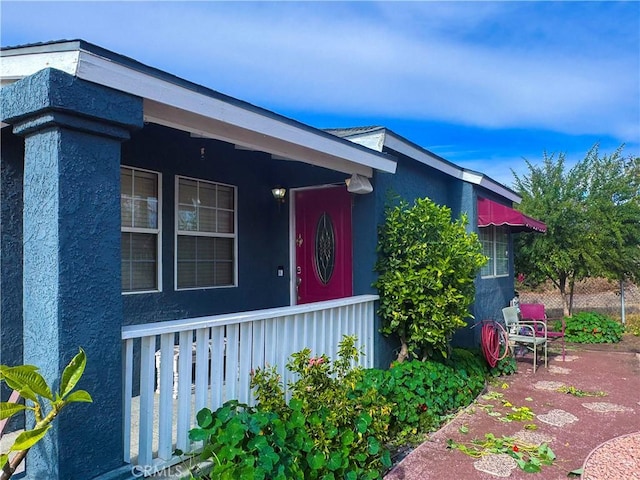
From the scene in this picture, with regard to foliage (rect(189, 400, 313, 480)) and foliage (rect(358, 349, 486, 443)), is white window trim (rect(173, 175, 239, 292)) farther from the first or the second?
foliage (rect(189, 400, 313, 480))

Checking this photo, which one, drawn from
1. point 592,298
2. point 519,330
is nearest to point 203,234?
point 519,330

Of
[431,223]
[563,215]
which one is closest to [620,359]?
[563,215]

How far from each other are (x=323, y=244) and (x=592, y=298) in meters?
11.8

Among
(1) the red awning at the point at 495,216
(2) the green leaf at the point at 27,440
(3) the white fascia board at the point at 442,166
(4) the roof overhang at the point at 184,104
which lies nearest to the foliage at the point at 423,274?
(3) the white fascia board at the point at 442,166

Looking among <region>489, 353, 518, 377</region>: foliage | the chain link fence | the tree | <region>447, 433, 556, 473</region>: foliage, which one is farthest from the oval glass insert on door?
the chain link fence

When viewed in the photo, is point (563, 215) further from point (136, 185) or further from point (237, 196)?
point (136, 185)

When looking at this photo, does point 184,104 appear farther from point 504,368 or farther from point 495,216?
point 495,216

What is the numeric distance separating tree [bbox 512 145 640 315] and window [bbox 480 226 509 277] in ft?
6.19

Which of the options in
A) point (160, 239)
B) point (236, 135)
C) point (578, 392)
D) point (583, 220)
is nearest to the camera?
point (236, 135)

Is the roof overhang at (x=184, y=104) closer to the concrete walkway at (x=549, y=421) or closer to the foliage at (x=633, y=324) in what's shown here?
the concrete walkway at (x=549, y=421)

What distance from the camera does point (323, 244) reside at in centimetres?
609

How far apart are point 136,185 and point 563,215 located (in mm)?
10442

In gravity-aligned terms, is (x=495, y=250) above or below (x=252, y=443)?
above

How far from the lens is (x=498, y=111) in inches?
531
